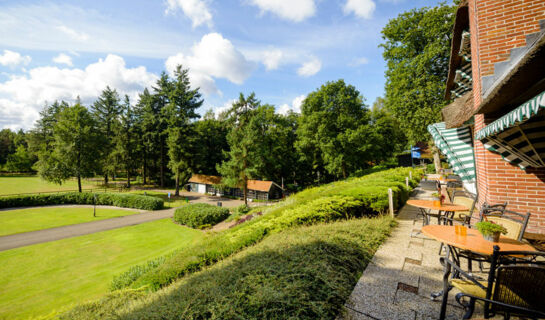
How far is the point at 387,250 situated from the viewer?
16.6 feet

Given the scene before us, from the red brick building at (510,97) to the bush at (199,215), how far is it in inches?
761

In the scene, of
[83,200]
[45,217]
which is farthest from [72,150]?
[45,217]

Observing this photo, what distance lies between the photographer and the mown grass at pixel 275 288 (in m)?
2.81

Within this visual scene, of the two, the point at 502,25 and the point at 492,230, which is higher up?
the point at 502,25

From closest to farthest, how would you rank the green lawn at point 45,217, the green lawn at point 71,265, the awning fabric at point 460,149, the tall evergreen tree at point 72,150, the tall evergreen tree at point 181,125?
the awning fabric at point 460,149 < the green lawn at point 71,265 < the green lawn at point 45,217 < the tall evergreen tree at point 72,150 < the tall evergreen tree at point 181,125

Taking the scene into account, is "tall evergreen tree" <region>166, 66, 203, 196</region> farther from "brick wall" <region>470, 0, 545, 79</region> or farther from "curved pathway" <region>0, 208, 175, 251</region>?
"brick wall" <region>470, 0, 545, 79</region>

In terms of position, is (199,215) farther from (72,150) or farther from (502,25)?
(72,150)

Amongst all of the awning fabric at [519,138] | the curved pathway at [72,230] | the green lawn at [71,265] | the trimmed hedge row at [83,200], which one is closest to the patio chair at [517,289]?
the awning fabric at [519,138]

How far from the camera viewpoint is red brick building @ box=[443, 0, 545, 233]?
374cm

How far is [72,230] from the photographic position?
1925cm

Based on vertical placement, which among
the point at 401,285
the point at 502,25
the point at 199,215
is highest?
the point at 502,25

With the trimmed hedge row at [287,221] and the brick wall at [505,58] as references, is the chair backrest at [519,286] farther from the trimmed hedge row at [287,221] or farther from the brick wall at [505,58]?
the trimmed hedge row at [287,221]

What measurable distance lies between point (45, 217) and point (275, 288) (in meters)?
32.2

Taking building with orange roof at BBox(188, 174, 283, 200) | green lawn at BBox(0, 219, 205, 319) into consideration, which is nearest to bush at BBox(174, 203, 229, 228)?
green lawn at BBox(0, 219, 205, 319)
